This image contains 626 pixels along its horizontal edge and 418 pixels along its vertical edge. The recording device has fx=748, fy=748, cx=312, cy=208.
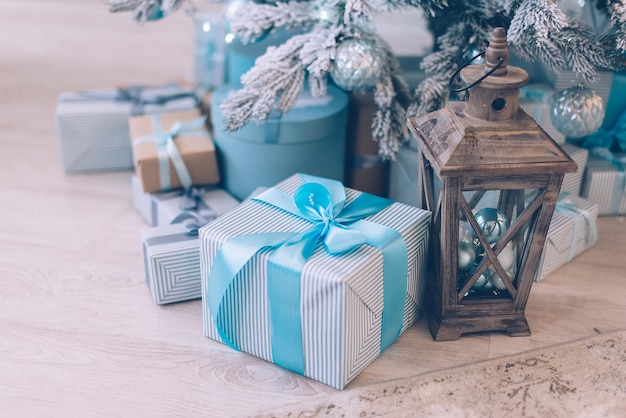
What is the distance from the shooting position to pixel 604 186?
5.28ft

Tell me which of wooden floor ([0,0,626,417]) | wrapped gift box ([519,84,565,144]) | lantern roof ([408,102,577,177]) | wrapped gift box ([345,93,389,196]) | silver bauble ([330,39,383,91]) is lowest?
wooden floor ([0,0,626,417])

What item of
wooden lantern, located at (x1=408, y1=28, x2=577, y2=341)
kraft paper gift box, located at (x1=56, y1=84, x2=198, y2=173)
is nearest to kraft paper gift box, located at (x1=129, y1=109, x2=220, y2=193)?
kraft paper gift box, located at (x1=56, y1=84, x2=198, y2=173)

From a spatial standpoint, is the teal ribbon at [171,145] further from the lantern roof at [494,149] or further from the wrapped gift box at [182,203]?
the lantern roof at [494,149]

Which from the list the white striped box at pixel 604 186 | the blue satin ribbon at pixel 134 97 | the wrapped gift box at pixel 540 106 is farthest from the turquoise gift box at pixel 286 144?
the white striped box at pixel 604 186

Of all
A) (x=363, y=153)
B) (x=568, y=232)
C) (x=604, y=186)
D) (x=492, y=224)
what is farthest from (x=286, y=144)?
(x=604, y=186)

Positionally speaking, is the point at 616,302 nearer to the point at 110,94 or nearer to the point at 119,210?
the point at 119,210

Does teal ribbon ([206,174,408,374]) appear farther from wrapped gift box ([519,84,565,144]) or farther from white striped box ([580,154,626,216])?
white striped box ([580,154,626,216])

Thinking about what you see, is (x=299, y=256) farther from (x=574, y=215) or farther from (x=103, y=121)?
(x=103, y=121)

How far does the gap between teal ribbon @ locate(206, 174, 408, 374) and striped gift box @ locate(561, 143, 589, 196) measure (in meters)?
0.50

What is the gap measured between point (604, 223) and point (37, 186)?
129 centimetres

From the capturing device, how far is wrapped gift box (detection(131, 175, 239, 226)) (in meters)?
1.51

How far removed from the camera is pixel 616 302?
1.37m

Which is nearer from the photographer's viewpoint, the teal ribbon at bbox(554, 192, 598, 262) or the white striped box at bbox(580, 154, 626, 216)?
the teal ribbon at bbox(554, 192, 598, 262)

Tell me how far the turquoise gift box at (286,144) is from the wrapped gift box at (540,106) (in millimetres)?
371
